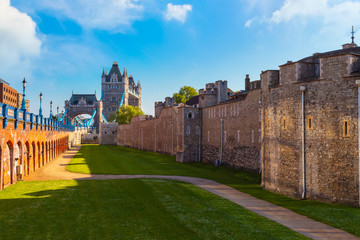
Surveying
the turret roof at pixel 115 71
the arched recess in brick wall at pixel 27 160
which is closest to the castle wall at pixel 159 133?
the arched recess in brick wall at pixel 27 160

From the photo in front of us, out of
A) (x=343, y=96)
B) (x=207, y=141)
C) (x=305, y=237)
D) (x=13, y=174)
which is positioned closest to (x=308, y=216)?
(x=305, y=237)

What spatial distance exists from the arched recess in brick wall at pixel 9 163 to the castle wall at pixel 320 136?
16821 mm

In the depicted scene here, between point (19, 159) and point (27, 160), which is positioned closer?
point (19, 159)

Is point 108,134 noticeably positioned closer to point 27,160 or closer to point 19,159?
point 27,160

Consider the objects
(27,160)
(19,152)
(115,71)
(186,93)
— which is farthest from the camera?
(115,71)

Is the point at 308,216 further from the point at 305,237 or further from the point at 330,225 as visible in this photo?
the point at 305,237

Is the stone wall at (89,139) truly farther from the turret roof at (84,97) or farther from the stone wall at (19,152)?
the stone wall at (19,152)

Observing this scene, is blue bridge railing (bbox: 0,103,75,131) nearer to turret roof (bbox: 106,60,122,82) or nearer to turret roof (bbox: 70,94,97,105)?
turret roof (bbox: 70,94,97,105)

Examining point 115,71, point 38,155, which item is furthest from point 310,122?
point 115,71

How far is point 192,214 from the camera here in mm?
13992

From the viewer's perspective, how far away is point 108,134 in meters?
103

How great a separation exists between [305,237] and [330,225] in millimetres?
2208

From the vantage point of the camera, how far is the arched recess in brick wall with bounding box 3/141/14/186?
1966 cm

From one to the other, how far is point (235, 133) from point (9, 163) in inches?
822
